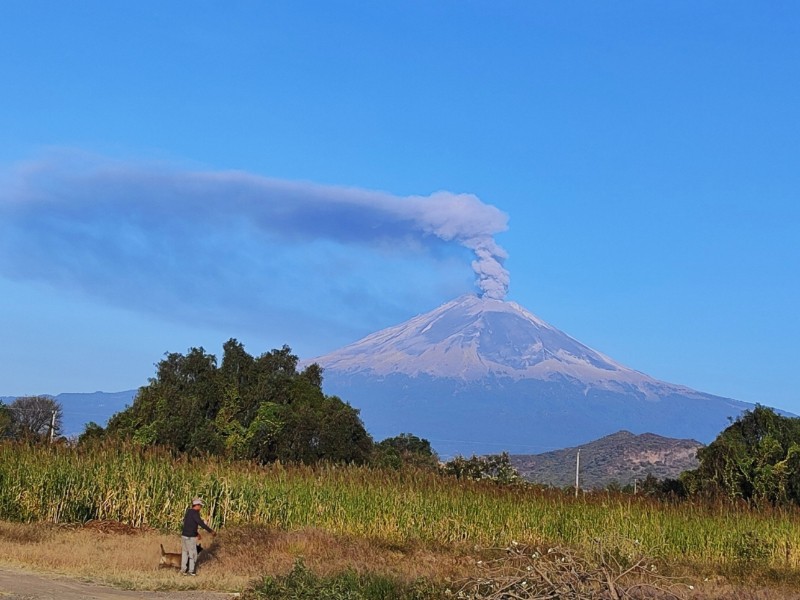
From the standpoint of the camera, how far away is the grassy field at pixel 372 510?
2042 cm

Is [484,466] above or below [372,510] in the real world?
above

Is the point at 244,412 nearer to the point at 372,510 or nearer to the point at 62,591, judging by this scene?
the point at 372,510

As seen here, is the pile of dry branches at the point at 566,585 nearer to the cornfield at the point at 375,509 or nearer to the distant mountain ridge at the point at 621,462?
the cornfield at the point at 375,509

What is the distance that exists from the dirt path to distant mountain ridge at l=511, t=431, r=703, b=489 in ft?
219

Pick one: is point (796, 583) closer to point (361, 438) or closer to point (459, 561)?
point (459, 561)

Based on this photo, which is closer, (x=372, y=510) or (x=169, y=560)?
(x=169, y=560)

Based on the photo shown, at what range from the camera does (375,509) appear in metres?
21.6

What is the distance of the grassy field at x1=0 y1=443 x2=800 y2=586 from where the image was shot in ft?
67.0

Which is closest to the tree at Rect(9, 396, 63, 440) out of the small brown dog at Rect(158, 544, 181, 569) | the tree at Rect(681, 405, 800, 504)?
the tree at Rect(681, 405, 800, 504)

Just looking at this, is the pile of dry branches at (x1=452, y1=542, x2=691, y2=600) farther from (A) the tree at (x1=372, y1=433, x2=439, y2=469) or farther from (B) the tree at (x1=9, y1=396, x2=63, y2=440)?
(B) the tree at (x1=9, y1=396, x2=63, y2=440)

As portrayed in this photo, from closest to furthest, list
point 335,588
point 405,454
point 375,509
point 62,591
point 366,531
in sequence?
1. point 335,588
2. point 62,591
3. point 366,531
4. point 375,509
5. point 405,454

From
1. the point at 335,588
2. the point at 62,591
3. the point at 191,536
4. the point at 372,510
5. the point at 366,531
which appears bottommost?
the point at 62,591

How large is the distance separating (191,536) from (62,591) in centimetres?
262

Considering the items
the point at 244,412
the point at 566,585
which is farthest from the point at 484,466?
the point at 566,585
